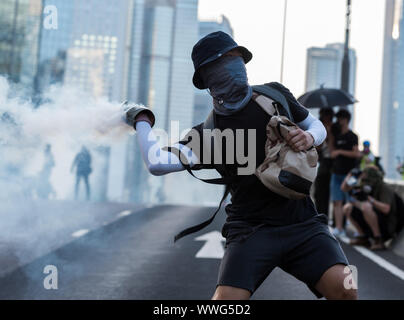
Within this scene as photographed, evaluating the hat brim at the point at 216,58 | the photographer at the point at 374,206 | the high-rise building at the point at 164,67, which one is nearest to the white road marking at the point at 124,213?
the high-rise building at the point at 164,67

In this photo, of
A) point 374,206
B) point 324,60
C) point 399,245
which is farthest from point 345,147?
point 324,60

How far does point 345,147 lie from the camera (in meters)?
9.70

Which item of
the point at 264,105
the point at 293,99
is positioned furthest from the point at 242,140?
the point at 293,99

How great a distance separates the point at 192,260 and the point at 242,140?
495 centimetres

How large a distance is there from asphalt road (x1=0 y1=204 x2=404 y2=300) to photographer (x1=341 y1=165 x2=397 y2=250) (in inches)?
16.1

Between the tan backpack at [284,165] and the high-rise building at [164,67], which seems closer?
the tan backpack at [284,165]

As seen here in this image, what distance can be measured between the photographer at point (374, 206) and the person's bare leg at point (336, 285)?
607cm

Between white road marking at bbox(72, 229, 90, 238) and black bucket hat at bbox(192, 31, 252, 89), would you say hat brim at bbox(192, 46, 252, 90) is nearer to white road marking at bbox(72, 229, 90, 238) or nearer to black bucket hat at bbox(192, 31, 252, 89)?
black bucket hat at bbox(192, 31, 252, 89)

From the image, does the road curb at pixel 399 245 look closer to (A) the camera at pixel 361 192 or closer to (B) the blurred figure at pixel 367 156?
(A) the camera at pixel 361 192

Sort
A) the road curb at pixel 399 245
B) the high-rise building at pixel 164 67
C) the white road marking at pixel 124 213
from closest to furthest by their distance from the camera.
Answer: the high-rise building at pixel 164 67 < the road curb at pixel 399 245 < the white road marking at pixel 124 213

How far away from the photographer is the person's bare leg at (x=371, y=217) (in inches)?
338

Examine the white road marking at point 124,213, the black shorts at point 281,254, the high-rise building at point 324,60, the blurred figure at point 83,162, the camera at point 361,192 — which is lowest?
the white road marking at point 124,213

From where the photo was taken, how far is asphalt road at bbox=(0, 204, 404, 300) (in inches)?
221

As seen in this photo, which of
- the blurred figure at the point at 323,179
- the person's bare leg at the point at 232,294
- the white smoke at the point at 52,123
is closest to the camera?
the person's bare leg at the point at 232,294
